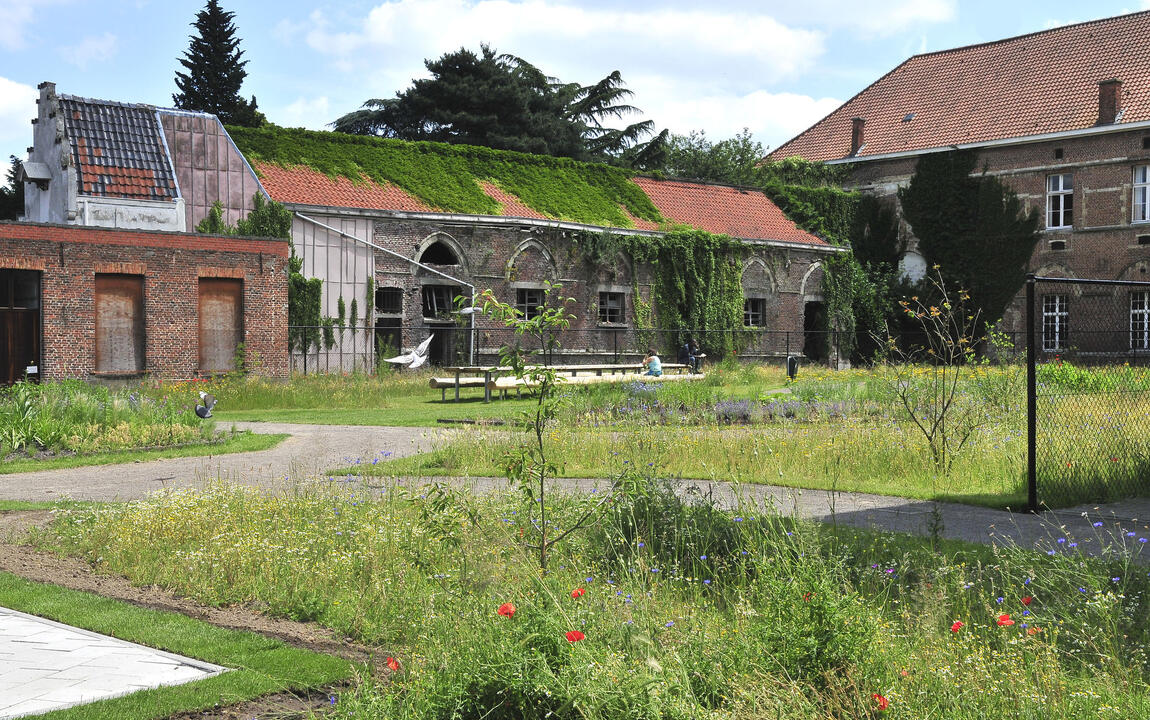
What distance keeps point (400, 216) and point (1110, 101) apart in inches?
964

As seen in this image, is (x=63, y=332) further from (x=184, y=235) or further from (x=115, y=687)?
(x=115, y=687)

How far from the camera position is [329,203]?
27719 millimetres

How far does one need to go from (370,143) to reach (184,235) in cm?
868

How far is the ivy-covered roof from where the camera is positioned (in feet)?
93.4

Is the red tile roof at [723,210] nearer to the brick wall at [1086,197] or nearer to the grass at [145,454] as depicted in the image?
the brick wall at [1086,197]

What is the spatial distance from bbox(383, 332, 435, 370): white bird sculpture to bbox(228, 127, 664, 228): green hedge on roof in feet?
Result: 15.3

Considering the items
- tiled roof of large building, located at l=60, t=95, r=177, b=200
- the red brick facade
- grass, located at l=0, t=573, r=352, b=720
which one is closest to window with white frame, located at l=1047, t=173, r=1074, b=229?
the red brick facade

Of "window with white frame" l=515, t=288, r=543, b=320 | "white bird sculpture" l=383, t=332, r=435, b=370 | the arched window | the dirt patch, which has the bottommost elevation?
the dirt patch

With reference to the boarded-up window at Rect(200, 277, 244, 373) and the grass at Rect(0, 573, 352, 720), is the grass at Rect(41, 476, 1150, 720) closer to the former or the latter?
the grass at Rect(0, 573, 352, 720)

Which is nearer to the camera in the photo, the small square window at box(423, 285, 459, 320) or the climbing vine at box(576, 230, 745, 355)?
the small square window at box(423, 285, 459, 320)

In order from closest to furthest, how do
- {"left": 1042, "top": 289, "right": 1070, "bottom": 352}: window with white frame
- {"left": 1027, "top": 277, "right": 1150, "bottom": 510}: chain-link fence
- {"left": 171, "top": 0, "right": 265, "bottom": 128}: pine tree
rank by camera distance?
{"left": 1027, "top": 277, "right": 1150, "bottom": 510}: chain-link fence → {"left": 1042, "top": 289, "right": 1070, "bottom": 352}: window with white frame → {"left": 171, "top": 0, "right": 265, "bottom": 128}: pine tree

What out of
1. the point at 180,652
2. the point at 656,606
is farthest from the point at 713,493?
the point at 180,652

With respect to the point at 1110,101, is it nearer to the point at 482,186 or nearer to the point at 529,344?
the point at 482,186

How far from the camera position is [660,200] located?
3659 centimetres
